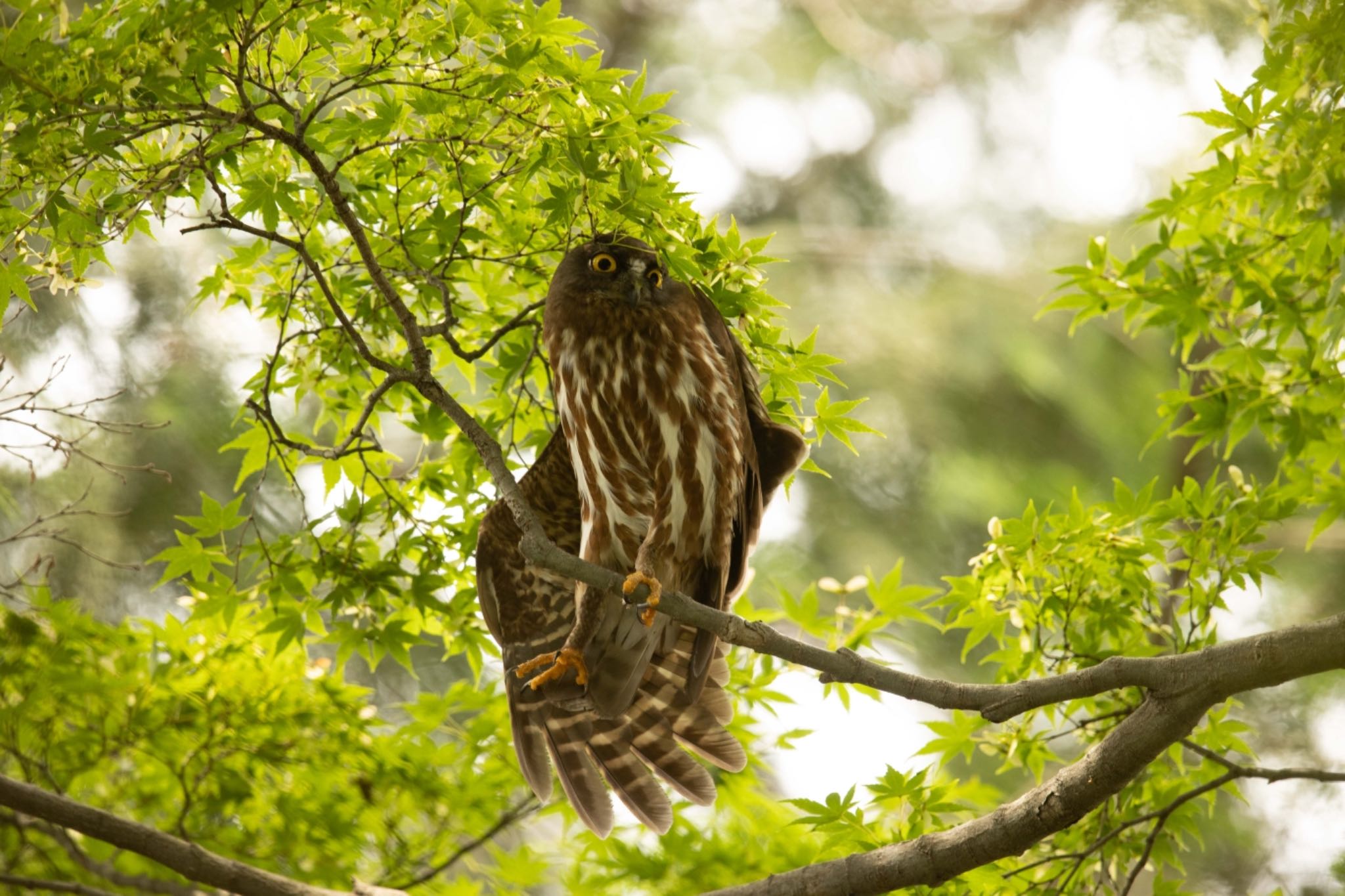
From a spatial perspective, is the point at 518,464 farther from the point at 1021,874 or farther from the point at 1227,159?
the point at 1227,159

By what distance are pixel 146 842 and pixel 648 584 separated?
1609mm

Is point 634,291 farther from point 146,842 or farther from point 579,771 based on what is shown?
point 146,842

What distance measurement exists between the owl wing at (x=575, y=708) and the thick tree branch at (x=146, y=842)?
3.51 ft

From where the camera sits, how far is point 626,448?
11.8 feet

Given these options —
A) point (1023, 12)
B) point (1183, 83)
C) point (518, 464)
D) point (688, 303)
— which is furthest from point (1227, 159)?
point (1023, 12)

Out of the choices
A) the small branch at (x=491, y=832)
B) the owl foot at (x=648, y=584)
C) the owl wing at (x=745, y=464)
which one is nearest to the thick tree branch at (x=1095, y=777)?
the owl foot at (x=648, y=584)

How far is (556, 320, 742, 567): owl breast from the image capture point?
351cm

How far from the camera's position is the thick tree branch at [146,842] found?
3324mm

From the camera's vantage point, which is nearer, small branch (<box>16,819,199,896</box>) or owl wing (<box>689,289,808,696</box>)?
owl wing (<box>689,289,808,696</box>)

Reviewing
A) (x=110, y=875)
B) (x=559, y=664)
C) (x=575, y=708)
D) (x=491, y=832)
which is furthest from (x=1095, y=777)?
(x=110, y=875)

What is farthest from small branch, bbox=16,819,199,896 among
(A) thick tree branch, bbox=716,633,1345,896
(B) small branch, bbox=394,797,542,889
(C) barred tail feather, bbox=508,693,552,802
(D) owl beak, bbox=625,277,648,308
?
(D) owl beak, bbox=625,277,648,308

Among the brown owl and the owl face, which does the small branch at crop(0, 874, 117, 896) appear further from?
the owl face

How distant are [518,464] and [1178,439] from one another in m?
5.91

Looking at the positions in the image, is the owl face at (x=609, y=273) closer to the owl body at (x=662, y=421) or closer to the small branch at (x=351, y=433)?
the owl body at (x=662, y=421)
